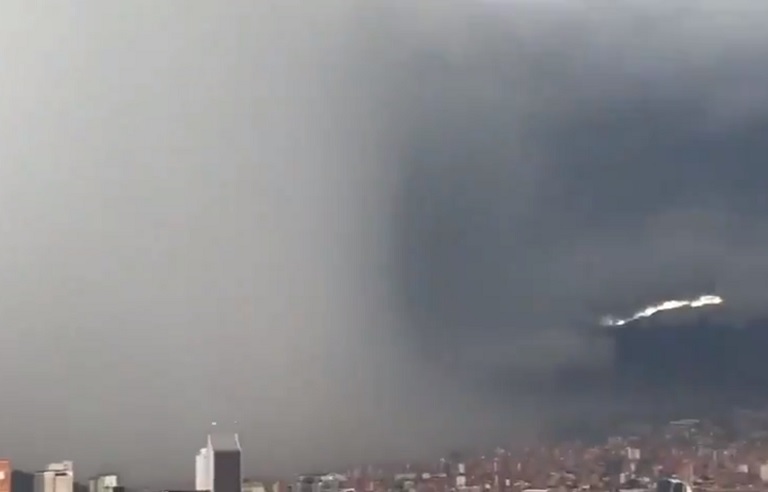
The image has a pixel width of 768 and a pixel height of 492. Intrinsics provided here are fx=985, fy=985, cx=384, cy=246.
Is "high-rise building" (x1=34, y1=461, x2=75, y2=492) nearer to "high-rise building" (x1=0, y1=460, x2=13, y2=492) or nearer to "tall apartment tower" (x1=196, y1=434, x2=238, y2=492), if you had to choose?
"high-rise building" (x1=0, y1=460, x2=13, y2=492)

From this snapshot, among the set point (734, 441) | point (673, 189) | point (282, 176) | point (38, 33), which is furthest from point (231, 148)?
point (734, 441)

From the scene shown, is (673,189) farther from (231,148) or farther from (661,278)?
(231,148)

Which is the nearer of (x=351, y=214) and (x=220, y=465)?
(x=220, y=465)

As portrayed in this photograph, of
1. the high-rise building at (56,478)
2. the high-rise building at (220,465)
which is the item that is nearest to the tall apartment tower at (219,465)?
the high-rise building at (220,465)

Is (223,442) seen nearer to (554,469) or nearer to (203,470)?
(203,470)

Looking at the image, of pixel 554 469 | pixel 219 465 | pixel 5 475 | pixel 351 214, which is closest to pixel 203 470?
pixel 219 465
